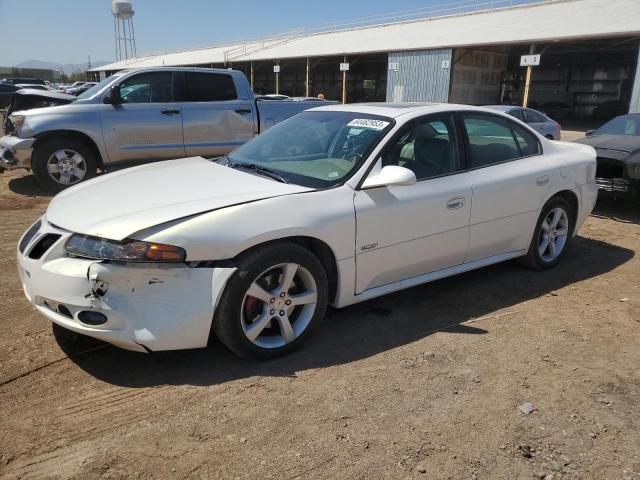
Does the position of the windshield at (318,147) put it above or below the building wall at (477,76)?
below

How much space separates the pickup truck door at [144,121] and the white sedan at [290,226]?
4.12 m

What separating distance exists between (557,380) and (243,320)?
194 centimetres

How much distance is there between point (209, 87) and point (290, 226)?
6.13 metres

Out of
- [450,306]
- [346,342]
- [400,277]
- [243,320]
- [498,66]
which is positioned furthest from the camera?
[498,66]

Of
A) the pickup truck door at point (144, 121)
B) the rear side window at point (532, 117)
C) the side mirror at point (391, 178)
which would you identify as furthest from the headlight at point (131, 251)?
the rear side window at point (532, 117)

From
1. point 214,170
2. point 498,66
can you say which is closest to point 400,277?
point 214,170

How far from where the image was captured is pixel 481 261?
4406mm

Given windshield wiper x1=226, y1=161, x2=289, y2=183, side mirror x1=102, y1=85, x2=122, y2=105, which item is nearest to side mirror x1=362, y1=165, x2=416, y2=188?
windshield wiper x1=226, y1=161, x2=289, y2=183

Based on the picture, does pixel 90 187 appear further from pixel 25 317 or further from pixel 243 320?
pixel 243 320

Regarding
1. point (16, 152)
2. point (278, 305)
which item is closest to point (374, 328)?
point (278, 305)

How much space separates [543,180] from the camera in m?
4.69

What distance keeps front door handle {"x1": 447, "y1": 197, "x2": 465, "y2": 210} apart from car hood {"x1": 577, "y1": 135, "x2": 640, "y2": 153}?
4641 millimetres

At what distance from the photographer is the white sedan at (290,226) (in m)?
2.85

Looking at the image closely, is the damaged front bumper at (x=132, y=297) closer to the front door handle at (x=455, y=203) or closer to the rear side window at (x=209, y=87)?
the front door handle at (x=455, y=203)
